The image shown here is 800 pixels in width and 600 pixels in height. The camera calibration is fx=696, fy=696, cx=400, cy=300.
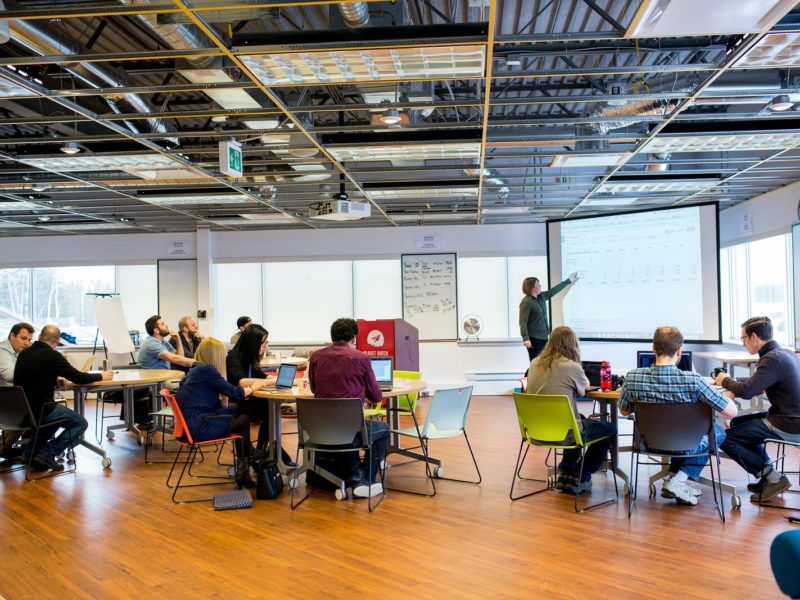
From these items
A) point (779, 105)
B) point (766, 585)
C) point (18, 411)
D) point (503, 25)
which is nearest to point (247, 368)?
point (18, 411)

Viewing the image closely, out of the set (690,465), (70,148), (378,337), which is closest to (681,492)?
(690,465)

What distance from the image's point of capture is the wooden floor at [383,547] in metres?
3.54

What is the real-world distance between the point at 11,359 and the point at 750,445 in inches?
258

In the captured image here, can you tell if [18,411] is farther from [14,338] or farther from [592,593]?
[592,593]

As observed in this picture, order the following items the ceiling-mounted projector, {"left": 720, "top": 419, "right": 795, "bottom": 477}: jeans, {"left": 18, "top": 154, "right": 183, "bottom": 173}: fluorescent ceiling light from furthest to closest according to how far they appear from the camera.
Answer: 1. the ceiling-mounted projector
2. {"left": 18, "top": 154, "right": 183, "bottom": 173}: fluorescent ceiling light
3. {"left": 720, "top": 419, "right": 795, "bottom": 477}: jeans

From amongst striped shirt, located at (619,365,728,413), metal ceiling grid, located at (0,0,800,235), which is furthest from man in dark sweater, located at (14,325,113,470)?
striped shirt, located at (619,365,728,413)

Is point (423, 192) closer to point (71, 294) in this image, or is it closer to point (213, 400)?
point (213, 400)

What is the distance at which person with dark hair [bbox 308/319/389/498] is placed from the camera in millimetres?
5051

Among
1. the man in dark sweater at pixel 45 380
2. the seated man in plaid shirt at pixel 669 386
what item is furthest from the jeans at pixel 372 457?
the man in dark sweater at pixel 45 380

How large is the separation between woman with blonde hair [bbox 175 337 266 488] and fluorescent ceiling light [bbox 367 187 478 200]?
3.92 metres

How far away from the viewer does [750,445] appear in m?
5.05

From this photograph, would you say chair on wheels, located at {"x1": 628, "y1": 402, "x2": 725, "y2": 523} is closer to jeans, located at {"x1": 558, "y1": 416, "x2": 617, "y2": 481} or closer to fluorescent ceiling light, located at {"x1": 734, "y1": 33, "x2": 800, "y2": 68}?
jeans, located at {"x1": 558, "y1": 416, "x2": 617, "y2": 481}

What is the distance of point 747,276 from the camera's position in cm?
1057

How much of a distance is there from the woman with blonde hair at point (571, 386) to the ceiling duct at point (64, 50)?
3.68 m
